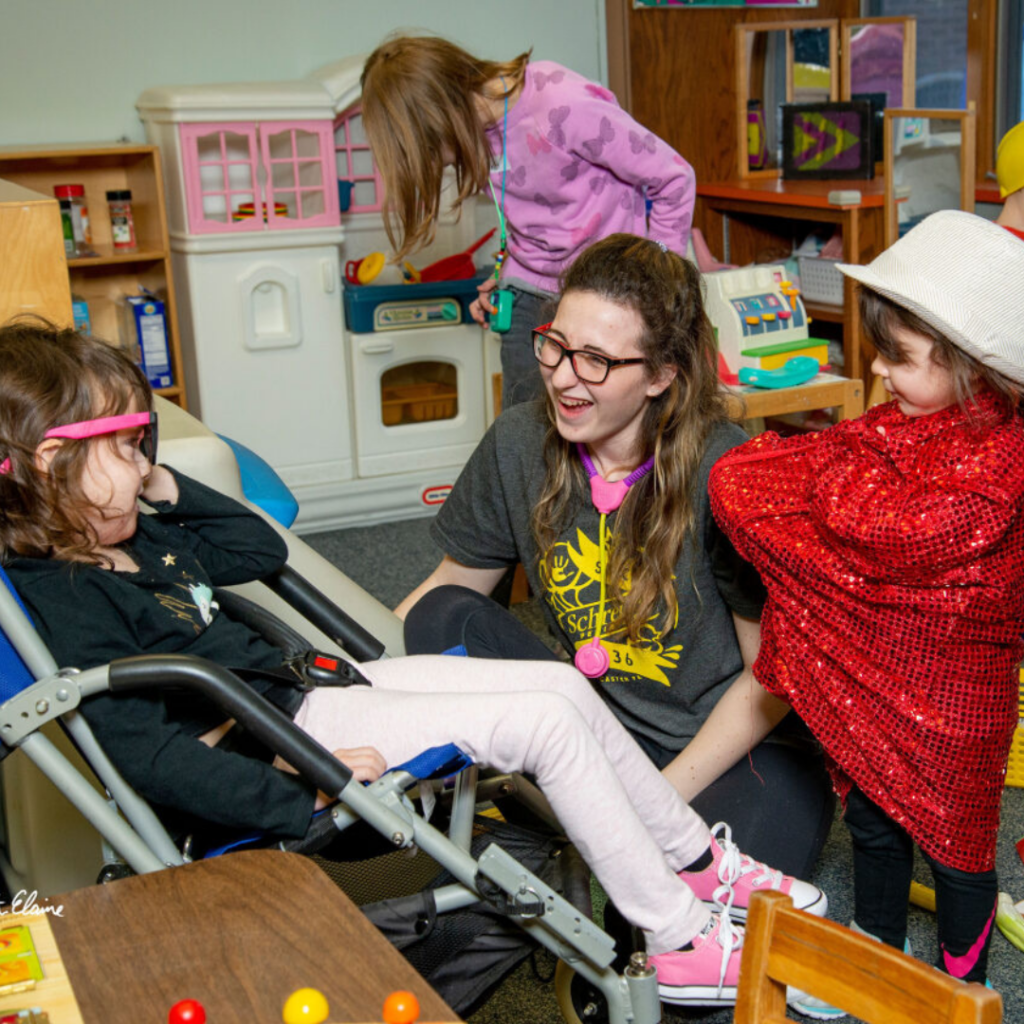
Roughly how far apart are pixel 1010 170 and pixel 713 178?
2242mm

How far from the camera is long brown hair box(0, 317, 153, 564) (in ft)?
4.31

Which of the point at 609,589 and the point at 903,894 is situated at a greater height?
the point at 609,589

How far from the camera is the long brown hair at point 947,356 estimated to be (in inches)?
53.1

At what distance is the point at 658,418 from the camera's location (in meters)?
1.68

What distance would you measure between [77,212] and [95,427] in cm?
244

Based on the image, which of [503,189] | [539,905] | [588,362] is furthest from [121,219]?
[539,905]

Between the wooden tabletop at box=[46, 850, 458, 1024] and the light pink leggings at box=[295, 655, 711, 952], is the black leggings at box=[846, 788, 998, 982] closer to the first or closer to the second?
the light pink leggings at box=[295, 655, 711, 952]

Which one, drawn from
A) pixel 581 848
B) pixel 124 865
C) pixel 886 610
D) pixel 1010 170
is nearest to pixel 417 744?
pixel 581 848

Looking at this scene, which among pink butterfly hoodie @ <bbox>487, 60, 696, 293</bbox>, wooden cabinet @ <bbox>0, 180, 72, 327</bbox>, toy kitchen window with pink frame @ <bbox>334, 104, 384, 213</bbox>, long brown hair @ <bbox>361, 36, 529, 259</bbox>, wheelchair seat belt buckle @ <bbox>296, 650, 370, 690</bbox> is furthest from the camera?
toy kitchen window with pink frame @ <bbox>334, 104, 384, 213</bbox>

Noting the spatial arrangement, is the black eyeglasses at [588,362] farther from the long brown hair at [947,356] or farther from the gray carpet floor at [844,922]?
the gray carpet floor at [844,922]

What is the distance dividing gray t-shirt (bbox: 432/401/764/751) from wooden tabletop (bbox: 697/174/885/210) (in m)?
2.11

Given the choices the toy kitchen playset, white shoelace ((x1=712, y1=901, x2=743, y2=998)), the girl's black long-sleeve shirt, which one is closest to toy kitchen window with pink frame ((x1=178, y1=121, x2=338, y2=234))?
the toy kitchen playset

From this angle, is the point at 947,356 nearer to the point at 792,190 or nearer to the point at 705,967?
the point at 705,967

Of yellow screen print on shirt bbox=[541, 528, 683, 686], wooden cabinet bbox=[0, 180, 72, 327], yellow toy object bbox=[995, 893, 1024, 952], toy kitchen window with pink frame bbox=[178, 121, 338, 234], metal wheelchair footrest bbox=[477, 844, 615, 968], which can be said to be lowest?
yellow toy object bbox=[995, 893, 1024, 952]
